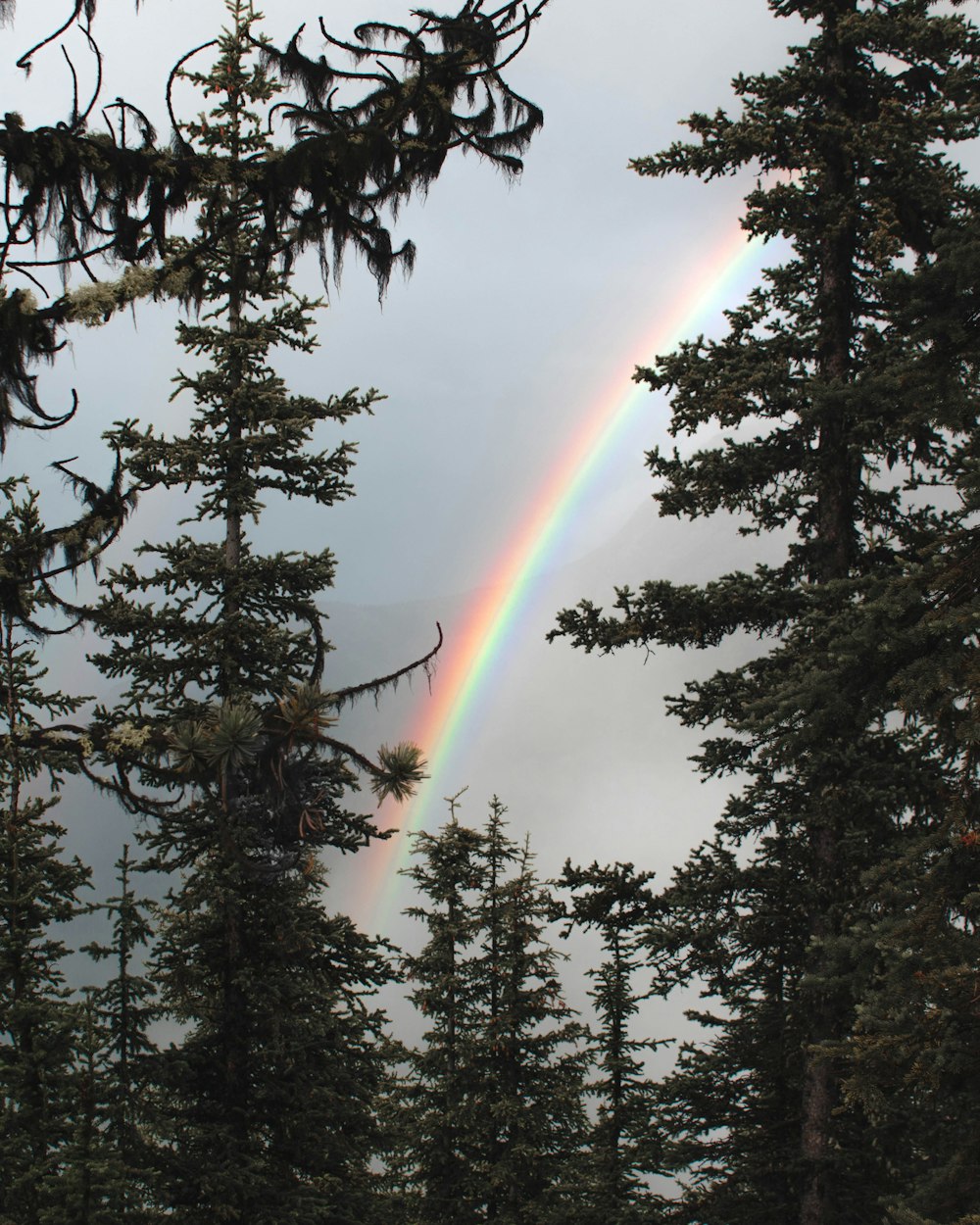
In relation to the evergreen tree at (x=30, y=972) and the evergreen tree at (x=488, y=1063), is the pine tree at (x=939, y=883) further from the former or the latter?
the evergreen tree at (x=488, y=1063)

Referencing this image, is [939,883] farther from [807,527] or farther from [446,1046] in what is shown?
[446,1046]

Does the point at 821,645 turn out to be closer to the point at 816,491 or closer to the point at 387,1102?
the point at 816,491

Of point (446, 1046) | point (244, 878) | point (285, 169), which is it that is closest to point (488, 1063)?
point (446, 1046)

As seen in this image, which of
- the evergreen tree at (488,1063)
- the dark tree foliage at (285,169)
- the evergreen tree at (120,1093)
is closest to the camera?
the dark tree foliage at (285,169)

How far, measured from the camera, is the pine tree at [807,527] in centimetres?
1139

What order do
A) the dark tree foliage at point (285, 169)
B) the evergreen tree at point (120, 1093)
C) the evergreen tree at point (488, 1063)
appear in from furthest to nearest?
the evergreen tree at point (488, 1063)
the evergreen tree at point (120, 1093)
the dark tree foliage at point (285, 169)

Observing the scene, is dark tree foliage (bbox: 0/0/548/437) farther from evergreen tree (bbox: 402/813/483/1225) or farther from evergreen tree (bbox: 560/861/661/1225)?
evergreen tree (bbox: 402/813/483/1225)

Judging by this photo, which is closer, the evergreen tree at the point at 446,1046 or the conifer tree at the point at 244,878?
the conifer tree at the point at 244,878

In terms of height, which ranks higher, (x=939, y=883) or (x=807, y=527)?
(x=807, y=527)

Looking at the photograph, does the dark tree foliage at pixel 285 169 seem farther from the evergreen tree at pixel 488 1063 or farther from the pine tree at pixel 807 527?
the evergreen tree at pixel 488 1063

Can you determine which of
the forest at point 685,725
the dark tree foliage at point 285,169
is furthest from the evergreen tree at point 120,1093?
the dark tree foliage at point 285,169

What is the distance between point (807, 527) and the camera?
1418 cm

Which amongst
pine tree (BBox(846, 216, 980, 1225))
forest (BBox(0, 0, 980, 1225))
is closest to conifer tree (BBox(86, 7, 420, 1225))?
forest (BBox(0, 0, 980, 1225))

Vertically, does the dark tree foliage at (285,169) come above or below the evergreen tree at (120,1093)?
above
